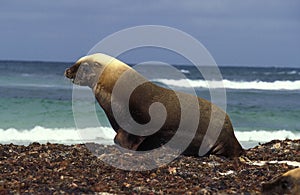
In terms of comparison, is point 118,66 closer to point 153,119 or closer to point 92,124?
point 153,119

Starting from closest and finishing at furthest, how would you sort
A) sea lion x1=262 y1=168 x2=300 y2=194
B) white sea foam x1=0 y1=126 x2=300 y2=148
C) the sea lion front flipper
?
1. sea lion x1=262 y1=168 x2=300 y2=194
2. the sea lion front flipper
3. white sea foam x1=0 y1=126 x2=300 y2=148

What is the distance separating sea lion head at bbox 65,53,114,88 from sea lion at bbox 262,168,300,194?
12.0 ft

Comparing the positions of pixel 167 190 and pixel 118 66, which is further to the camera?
pixel 118 66

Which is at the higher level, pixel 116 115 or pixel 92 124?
pixel 116 115

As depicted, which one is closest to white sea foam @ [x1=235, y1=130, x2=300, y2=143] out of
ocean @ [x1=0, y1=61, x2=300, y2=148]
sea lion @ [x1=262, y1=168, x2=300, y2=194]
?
ocean @ [x1=0, y1=61, x2=300, y2=148]

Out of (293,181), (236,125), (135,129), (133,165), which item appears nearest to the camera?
(293,181)

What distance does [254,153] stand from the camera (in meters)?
9.73

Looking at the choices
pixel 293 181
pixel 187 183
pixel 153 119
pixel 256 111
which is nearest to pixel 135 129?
pixel 153 119

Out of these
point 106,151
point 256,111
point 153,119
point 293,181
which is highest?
point 293,181

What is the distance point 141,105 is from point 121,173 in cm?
125

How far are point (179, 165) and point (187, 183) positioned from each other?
0.93 metres

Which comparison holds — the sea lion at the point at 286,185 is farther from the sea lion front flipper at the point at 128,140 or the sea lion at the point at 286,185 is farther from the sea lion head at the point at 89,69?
the sea lion head at the point at 89,69

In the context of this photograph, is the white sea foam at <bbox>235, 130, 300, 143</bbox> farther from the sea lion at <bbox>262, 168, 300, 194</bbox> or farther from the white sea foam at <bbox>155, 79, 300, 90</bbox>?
the white sea foam at <bbox>155, 79, 300, 90</bbox>

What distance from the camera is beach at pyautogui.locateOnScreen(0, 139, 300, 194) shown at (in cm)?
708
